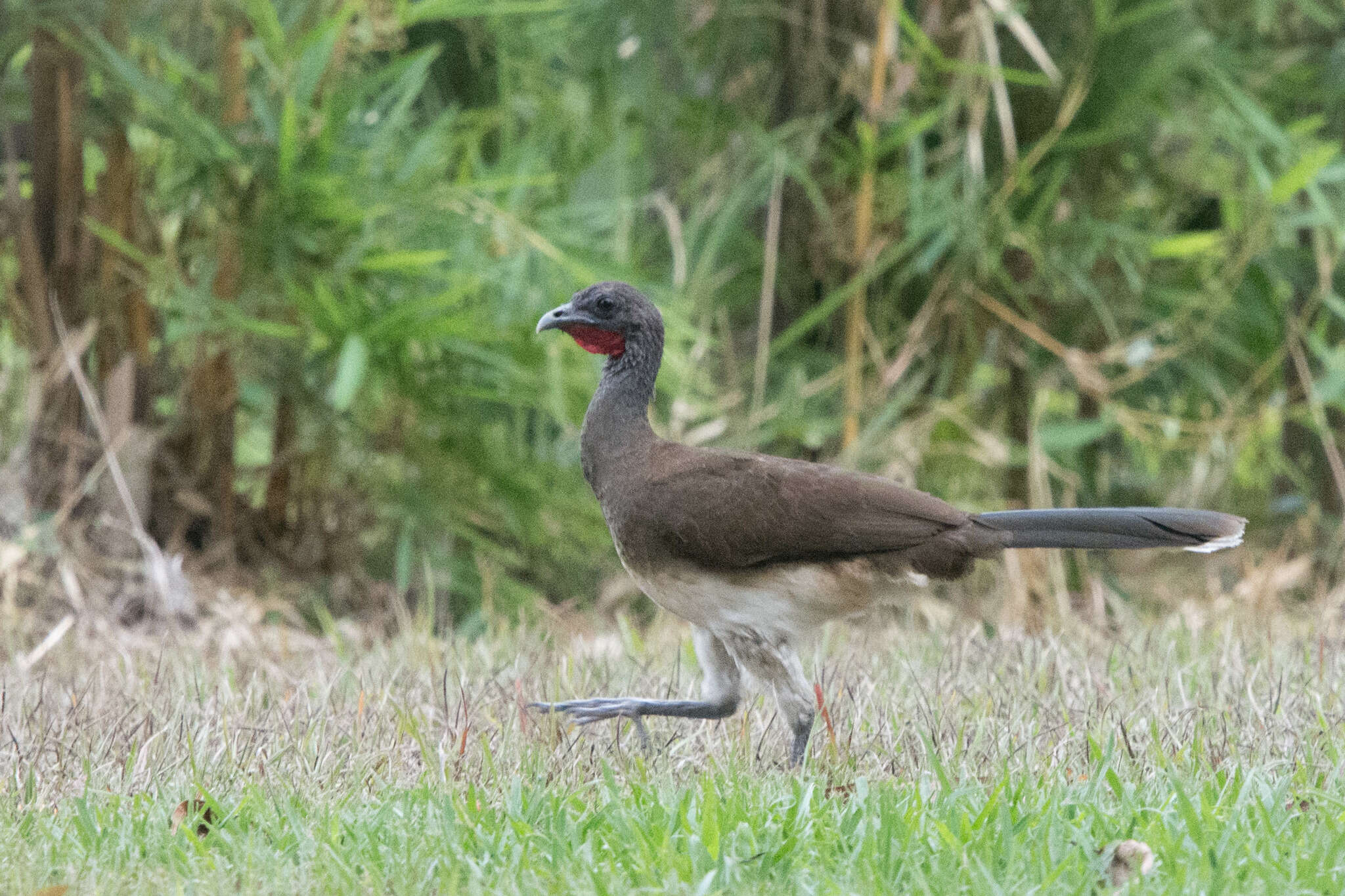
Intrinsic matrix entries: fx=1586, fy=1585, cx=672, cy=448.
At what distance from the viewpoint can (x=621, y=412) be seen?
3.64m

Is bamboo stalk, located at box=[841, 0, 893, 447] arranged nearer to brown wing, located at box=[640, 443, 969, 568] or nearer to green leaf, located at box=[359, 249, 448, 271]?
green leaf, located at box=[359, 249, 448, 271]

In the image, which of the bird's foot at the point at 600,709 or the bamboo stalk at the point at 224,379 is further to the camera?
the bamboo stalk at the point at 224,379

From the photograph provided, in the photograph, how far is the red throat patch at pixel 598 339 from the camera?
12.2 feet

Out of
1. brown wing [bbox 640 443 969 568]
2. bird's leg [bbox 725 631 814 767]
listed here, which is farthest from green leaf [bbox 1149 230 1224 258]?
bird's leg [bbox 725 631 814 767]

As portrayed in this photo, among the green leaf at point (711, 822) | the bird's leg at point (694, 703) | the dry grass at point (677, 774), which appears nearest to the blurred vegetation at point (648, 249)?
the dry grass at point (677, 774)

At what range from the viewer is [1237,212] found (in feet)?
20.5

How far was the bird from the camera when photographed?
333cm

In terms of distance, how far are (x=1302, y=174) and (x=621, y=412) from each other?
3309 mm

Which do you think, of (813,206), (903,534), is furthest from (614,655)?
(813,206)

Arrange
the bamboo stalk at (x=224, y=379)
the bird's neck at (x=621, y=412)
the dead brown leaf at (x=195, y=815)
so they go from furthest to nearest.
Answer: the bamboo stalk at (x=224, y=379) → the bird's neck at (x=621, y=412) → the dead brown leaf at (x=195, y=815)

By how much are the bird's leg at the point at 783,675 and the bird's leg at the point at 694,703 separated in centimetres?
12

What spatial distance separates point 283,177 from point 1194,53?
11.6ft

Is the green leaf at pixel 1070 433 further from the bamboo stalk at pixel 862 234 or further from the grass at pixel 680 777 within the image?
the grass at pixel 680 777

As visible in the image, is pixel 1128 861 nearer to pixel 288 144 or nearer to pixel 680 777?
pixel 680 777
